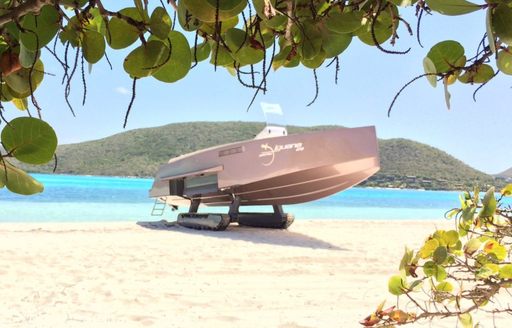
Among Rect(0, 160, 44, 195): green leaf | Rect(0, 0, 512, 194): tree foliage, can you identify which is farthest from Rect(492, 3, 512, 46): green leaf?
Rect(0, 160, 44, 195): green leaf

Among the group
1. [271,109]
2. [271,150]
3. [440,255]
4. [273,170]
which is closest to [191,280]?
[273,170]

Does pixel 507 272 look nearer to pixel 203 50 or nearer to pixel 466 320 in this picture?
pixel 466 320

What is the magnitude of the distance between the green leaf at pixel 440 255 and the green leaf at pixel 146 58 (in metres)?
0.57

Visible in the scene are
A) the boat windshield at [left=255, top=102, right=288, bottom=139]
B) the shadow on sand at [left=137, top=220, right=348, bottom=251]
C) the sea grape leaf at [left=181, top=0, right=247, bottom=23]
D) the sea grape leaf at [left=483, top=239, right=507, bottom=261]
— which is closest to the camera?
the sea grape leaf at [left=181, top=0, right=247, bottom=23]

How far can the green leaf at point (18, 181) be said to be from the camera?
0.36 metres

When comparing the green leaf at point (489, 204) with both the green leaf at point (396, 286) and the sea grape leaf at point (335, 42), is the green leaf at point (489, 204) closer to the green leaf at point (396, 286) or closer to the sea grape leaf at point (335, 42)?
the green leaf at point (396, 286)

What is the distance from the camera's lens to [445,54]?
1.34ft

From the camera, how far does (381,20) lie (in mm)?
456

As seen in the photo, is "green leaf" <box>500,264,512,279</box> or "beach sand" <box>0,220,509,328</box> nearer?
"green leaf" <box>500,264,512,279</box>

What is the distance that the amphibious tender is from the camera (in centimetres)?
654

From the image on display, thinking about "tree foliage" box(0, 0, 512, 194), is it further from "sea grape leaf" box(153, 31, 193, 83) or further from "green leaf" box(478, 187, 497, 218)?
"green leaf" box(478, 187, 497, 218)

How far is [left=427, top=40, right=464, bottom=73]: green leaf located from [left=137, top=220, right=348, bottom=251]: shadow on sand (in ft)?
19.6

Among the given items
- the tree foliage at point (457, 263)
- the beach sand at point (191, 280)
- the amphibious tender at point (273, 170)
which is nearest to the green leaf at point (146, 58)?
the tree foliage at point (457, 263)

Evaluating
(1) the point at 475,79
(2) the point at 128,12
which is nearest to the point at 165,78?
(2) the point at 128,12
